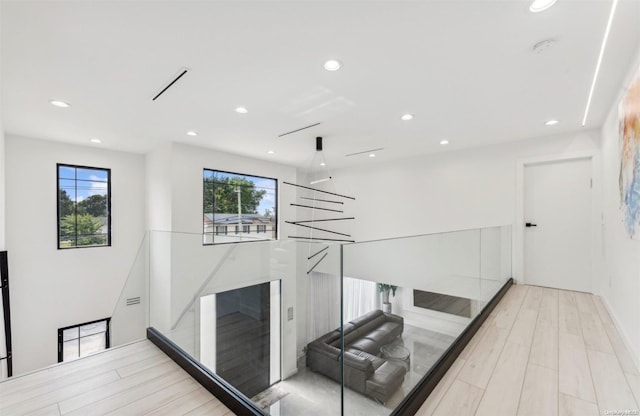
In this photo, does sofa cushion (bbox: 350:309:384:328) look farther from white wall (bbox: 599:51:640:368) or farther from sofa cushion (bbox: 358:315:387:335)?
white wall (bbox: 599:51:640:368)

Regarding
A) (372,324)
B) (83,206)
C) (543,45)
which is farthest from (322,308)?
(83,206)

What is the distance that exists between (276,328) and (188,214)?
8.94ft

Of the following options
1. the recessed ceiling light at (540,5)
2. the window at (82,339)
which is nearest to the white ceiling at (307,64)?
the recessed ceiling light at (540,5)

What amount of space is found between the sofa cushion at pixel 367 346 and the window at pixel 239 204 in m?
3.54

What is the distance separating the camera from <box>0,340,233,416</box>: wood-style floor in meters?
1.69

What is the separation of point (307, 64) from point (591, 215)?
15.0 feet

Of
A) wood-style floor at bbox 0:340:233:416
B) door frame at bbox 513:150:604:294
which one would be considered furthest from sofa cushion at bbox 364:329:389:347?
door frame at bbox 513:150:604:294

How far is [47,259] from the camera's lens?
177 inches

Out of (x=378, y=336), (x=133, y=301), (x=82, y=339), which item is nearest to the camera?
(x=378, y=336)

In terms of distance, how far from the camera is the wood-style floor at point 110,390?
5.53 feet

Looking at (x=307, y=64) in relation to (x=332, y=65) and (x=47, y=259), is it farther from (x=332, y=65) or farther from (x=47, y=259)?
(x=47, y=259)

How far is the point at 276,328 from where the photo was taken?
3277 mm

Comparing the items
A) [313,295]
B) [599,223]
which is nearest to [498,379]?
[313,295]

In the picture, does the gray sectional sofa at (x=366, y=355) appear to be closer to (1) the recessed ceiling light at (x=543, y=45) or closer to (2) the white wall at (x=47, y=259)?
(1) the recessed ceiling light at (x=543, y=45)
